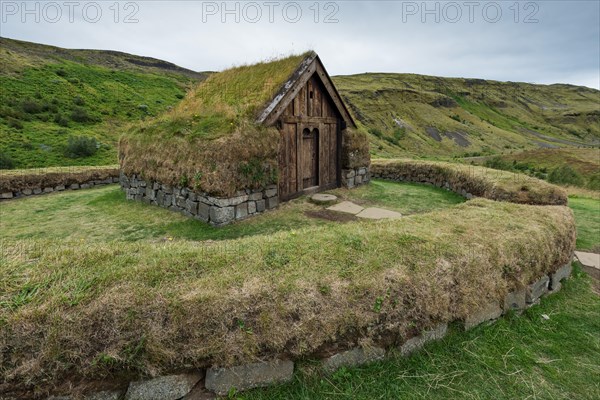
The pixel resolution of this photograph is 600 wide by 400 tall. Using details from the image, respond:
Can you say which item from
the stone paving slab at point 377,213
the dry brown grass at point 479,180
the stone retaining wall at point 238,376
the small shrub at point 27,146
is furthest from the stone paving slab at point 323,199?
the small shrub at point 27,146

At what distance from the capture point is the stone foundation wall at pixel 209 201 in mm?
8453

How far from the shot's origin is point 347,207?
1041cm

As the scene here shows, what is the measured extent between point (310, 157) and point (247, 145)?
3828mm

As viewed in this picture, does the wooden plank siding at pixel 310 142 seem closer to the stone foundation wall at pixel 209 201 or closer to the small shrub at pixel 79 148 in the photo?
the stone foundation wall at pixel 209 201

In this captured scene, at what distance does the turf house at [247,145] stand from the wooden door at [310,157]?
4 cm

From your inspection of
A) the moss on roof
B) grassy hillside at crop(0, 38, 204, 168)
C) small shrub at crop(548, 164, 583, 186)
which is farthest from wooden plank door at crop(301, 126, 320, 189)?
small shrub at crop(548, 164, 583, 186)

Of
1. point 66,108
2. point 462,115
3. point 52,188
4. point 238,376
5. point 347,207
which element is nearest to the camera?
point 238,376

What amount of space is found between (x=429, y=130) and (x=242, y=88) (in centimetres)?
6427

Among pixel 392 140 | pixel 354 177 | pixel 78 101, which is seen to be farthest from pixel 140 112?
pixel 392 140

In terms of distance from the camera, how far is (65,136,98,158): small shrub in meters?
23.7

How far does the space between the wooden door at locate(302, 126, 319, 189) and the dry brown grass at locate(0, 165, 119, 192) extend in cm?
1104

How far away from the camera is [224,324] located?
286 cm

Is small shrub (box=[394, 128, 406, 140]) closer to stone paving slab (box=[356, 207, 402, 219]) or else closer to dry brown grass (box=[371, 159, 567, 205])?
dry brown grass (box=[371, 159, 567, 205])

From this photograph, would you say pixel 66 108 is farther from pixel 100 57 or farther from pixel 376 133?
pixel 100 57
